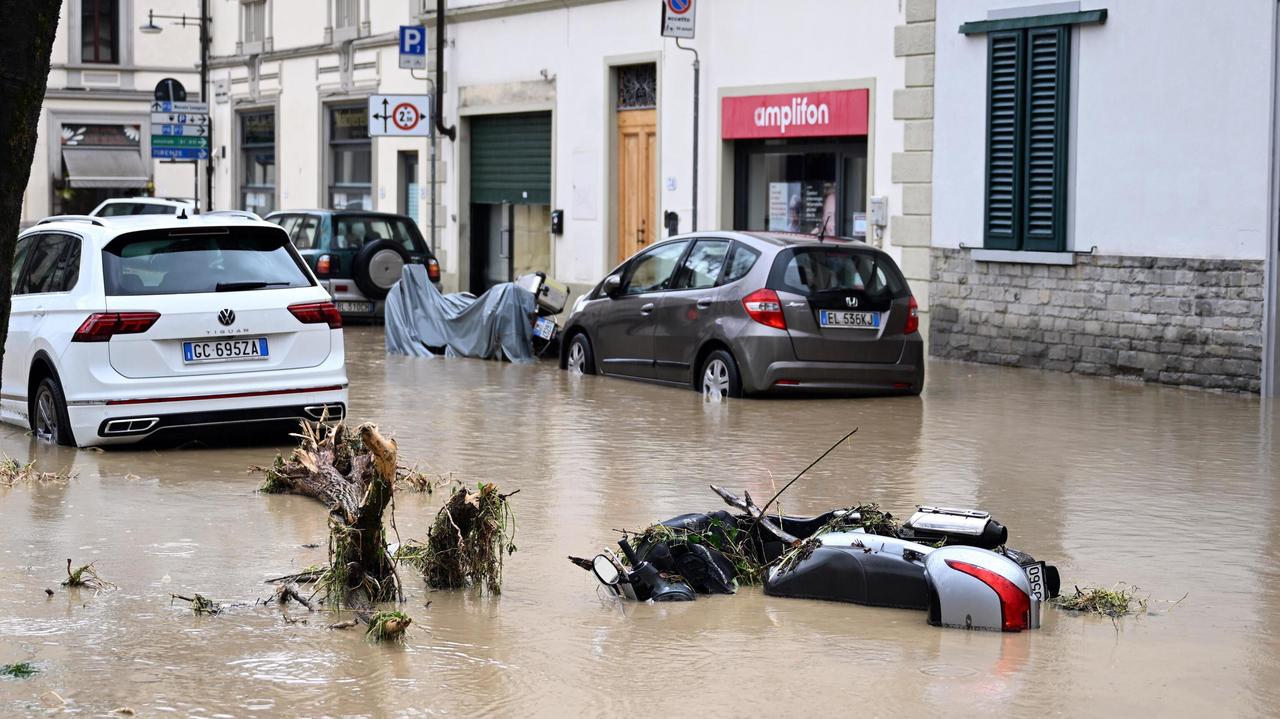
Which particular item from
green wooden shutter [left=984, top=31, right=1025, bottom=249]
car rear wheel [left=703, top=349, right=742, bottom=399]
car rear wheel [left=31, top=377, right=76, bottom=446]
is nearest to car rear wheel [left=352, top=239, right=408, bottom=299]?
green wooden shutter [left=984, top=31, right=1025, bottom=249]

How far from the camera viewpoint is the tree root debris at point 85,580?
6938mm

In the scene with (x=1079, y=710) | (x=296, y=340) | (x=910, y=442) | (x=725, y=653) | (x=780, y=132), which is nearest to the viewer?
(x=1079, y=710)

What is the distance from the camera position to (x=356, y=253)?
24.2 metres

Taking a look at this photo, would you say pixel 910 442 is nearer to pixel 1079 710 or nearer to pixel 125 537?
pixel 125 537

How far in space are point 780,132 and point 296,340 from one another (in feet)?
37.9

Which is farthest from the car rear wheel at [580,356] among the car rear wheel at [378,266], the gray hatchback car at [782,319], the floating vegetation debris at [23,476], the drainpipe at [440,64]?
the drainpipe at [440,64]

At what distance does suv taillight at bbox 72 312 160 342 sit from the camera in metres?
10.6

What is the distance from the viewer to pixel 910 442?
12250 mm

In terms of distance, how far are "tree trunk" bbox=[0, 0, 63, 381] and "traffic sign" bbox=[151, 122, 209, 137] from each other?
28.5 metres

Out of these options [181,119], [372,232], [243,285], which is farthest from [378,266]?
[243,285]

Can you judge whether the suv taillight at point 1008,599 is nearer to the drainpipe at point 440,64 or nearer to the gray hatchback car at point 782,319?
the gray hatchback car at point 782,319

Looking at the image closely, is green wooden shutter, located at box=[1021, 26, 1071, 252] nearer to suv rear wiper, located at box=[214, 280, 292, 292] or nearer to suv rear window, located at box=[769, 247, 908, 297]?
suv rear window, located at box=[769, 247, 908, 297]

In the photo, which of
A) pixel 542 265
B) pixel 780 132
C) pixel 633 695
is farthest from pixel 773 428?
pixel 542 265

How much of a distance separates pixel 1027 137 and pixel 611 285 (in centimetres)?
483
